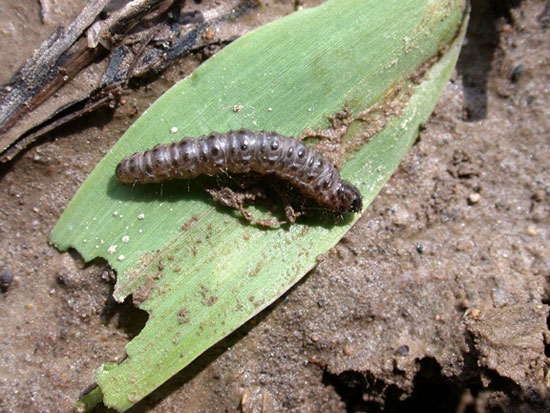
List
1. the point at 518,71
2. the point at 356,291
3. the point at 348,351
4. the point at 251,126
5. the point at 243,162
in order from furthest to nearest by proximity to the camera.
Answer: the point at 518,71
the point at 356,291
the point at 348,351
the point at 251,126
the point at 243,162

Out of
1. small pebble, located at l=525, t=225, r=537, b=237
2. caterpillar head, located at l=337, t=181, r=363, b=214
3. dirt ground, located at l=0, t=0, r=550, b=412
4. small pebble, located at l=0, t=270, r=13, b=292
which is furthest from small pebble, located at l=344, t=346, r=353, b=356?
small pebble, located at l=0, t=270, r=13, b=292

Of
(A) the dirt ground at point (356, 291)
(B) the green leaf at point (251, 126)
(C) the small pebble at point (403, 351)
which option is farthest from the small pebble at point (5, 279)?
(C) the small pebble at point (403, 351)

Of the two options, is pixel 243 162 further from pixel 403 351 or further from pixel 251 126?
pixel 403 351

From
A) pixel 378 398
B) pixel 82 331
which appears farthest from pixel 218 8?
pixel 378 398

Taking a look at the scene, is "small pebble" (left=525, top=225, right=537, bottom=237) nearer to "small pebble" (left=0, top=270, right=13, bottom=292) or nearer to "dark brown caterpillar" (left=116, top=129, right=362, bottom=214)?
"dark brown caterpillar" (left=116, top=129, right=362, bottom=214)

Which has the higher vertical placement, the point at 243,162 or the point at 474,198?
the point at 243,162

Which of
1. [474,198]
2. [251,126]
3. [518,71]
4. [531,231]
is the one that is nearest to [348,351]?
[474,198]
